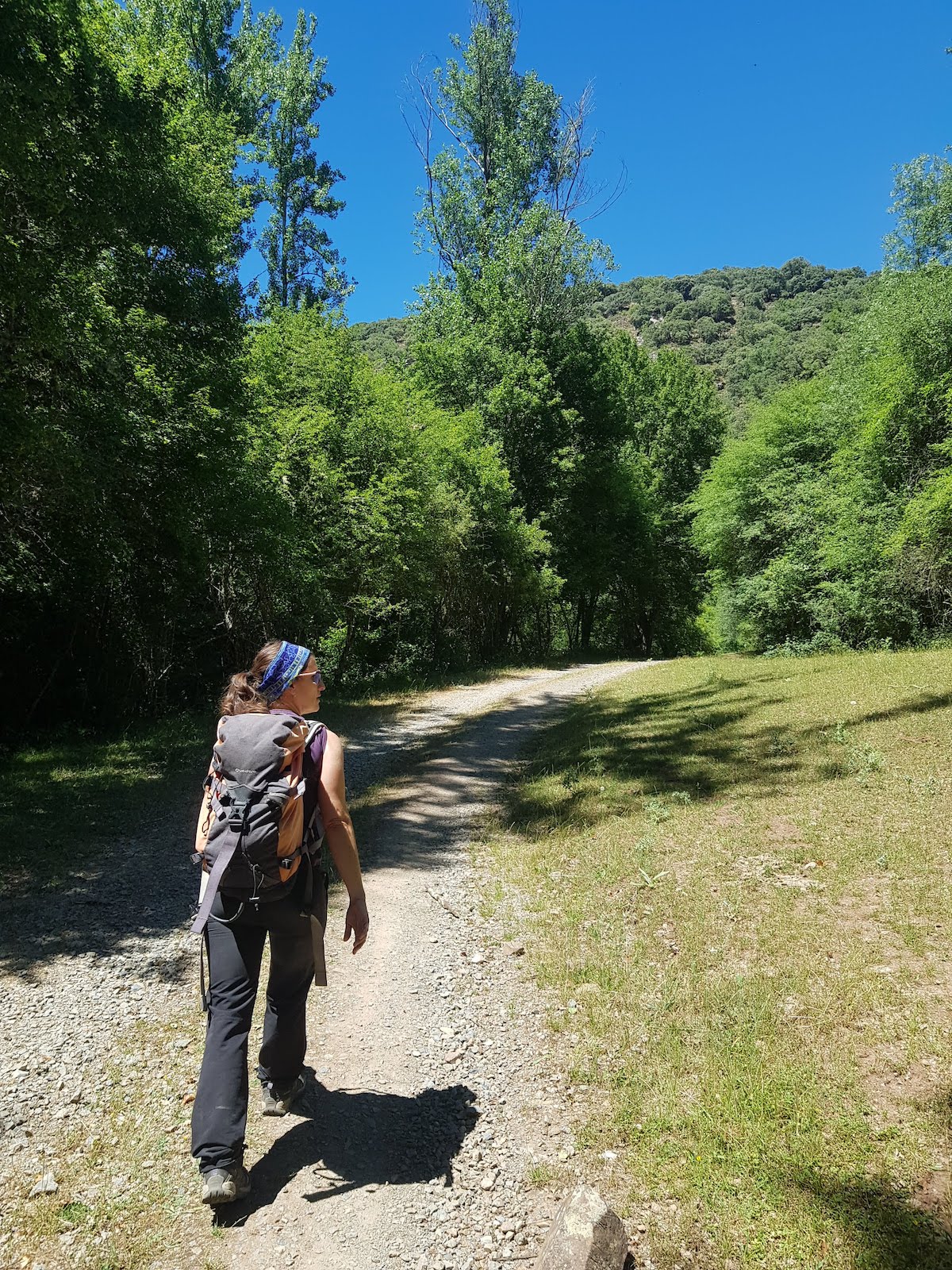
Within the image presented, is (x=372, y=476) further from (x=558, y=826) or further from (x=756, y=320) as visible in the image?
(x=756, y=320)

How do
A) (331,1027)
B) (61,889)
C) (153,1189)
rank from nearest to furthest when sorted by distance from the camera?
(153,1189) → (331,1027) → (61,889)

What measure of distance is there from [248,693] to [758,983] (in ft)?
10.9

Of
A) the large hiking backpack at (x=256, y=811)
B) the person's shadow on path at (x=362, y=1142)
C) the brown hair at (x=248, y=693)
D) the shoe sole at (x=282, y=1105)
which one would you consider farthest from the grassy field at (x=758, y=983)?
the brown hair at (x=248, y=693)

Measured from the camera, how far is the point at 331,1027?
4117mm

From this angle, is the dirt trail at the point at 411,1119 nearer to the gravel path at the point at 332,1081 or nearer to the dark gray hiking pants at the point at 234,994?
the gravel path at the point at 332,1081

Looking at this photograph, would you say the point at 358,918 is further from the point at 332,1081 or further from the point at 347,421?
the point at 347,421

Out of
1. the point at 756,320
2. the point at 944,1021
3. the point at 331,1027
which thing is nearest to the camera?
the point at 944,1021

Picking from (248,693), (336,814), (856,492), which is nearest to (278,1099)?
(336,814)

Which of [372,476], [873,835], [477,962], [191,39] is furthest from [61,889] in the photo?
[191,39]

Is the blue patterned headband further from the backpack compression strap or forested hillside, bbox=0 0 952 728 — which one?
forested hillside, bbox=0 0 952 728

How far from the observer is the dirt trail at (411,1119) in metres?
2.78

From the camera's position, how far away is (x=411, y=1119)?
3436mm

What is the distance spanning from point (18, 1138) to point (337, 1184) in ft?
4.80

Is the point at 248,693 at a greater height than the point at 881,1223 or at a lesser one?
greater
